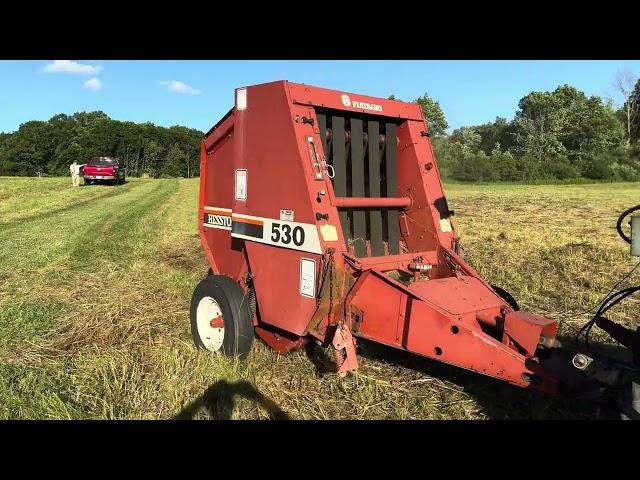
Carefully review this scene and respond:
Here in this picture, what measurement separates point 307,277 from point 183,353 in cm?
129

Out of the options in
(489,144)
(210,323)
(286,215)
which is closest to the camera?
(286,215)

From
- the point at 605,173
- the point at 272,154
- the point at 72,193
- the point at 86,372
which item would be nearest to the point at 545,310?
the point at 272,154

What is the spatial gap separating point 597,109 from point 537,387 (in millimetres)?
56538

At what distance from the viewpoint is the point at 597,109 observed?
5134 centimetres

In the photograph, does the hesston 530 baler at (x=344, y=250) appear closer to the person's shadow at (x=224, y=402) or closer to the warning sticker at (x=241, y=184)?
the warning sticker at (x=241, y=184)

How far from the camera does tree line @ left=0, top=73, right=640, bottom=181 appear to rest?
42.9 meters

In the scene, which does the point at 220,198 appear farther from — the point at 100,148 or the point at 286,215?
the point at 100,148

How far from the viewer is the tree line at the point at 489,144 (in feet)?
141

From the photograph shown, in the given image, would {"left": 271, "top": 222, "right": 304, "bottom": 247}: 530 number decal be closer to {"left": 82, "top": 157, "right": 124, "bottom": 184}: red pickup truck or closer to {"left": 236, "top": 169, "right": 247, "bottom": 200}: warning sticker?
{"left": 236, "top": 169, "right": 247, "bottom": 200}: warning sticker

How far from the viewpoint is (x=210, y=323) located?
4508 millimetres

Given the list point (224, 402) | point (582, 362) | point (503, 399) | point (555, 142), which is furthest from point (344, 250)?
point (555, 142)
